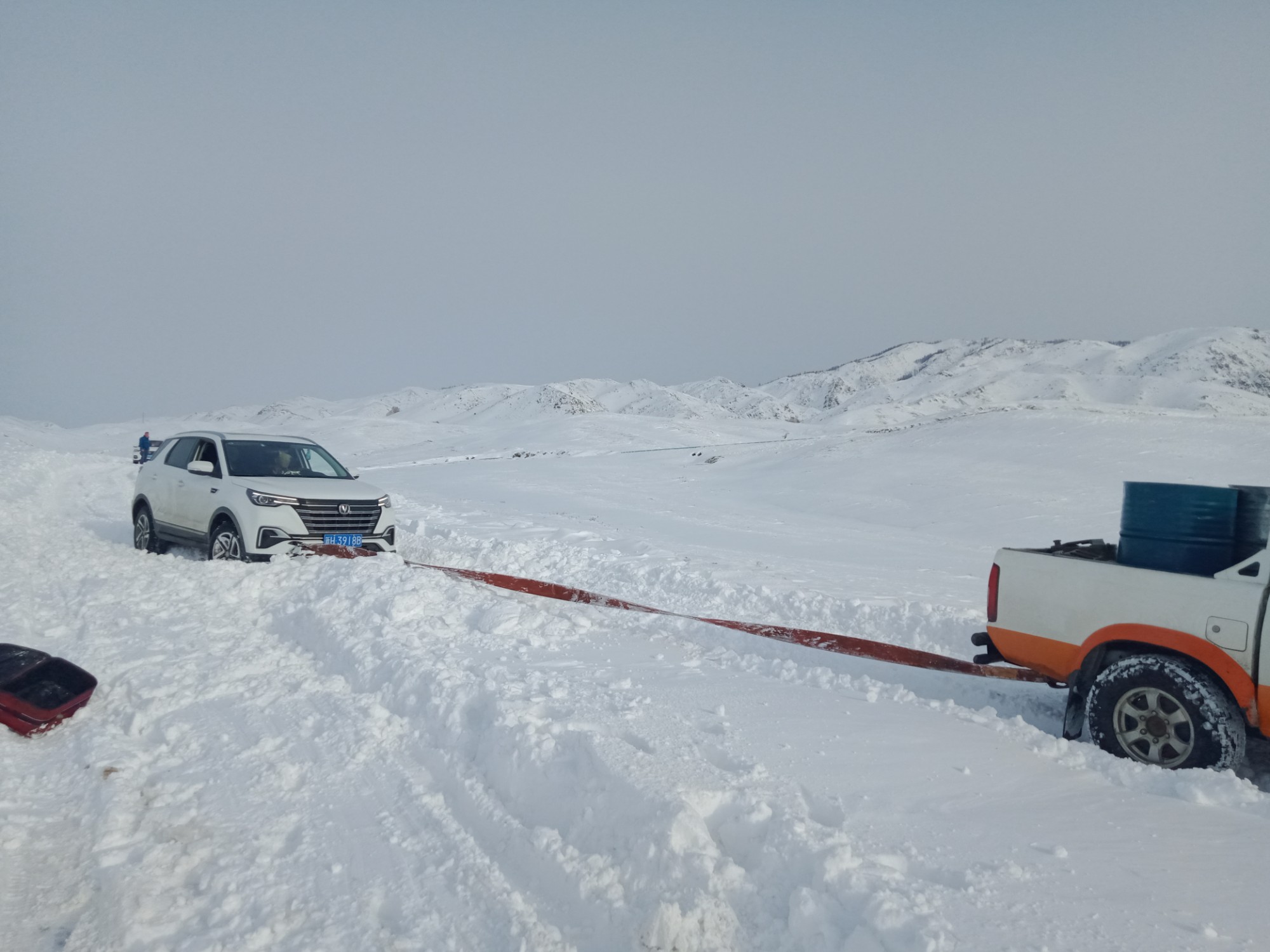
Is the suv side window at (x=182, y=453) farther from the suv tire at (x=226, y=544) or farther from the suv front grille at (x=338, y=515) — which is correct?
the suv front grille at (x=338, y=515)

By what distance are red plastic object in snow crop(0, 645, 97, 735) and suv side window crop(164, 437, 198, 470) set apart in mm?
5570

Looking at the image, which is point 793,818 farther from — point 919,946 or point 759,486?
point 759,486

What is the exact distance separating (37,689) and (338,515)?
4341 mm

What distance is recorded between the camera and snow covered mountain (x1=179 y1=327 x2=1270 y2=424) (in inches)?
3588

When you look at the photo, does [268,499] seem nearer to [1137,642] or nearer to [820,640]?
[820,640]

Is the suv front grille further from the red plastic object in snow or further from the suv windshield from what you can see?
the red plastic object in snow

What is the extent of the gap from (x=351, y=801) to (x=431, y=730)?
0.81 m

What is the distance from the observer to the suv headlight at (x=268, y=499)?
341 inches

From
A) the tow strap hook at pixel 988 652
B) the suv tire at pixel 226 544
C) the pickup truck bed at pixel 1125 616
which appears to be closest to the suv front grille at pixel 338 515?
the suv tire at pixel 226 544

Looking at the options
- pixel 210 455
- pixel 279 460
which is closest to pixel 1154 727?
pixel 279 460

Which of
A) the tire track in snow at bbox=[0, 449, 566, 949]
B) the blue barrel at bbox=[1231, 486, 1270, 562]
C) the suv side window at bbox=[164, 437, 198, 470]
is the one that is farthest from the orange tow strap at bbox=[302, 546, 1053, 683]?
the suv side window at bbox=[164, 437, 198, 470]

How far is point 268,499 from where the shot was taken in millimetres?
8695

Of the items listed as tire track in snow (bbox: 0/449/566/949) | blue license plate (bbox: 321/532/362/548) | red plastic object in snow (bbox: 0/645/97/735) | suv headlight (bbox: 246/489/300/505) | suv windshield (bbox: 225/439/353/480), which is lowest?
tire track in snow (bbox: 0/449/566/949)

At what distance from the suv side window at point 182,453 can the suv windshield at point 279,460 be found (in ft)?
2.83
